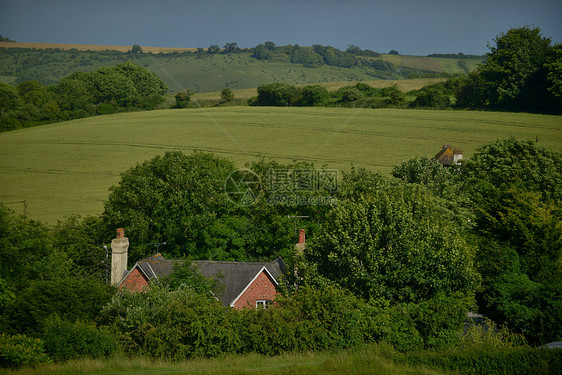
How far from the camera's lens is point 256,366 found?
1683cm

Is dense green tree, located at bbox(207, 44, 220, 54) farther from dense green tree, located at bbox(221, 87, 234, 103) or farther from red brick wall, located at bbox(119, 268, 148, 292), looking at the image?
red brick wall, located at bbox(119, 268, 148, 292)

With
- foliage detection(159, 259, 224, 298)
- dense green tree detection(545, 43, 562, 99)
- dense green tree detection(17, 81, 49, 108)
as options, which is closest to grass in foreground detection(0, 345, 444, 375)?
foliage detection(159, 259, 224, 298)

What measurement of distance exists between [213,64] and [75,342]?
75.9 m

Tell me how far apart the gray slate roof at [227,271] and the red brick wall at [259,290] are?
0.36 meters

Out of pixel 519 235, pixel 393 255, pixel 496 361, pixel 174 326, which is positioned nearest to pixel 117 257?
pixel 174 326

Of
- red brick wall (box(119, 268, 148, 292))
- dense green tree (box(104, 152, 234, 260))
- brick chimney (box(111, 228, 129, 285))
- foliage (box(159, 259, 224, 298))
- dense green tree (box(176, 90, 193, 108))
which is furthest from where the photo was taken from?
dense green tree (box(176, 90, 193, 108))

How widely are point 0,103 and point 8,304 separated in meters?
93.0

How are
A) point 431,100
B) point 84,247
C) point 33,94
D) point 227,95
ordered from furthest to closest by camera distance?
1. point 33,94
2. point 227,95
3. point 431,100
4. point 84,247

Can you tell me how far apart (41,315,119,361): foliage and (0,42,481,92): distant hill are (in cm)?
4628

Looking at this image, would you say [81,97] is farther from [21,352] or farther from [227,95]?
[21,352]

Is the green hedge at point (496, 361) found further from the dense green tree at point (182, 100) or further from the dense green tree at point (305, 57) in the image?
the dense green tree at point (305, 57)

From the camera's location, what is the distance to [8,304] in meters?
22.0

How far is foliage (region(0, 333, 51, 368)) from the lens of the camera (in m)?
16.7

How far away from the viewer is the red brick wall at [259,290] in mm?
29172
